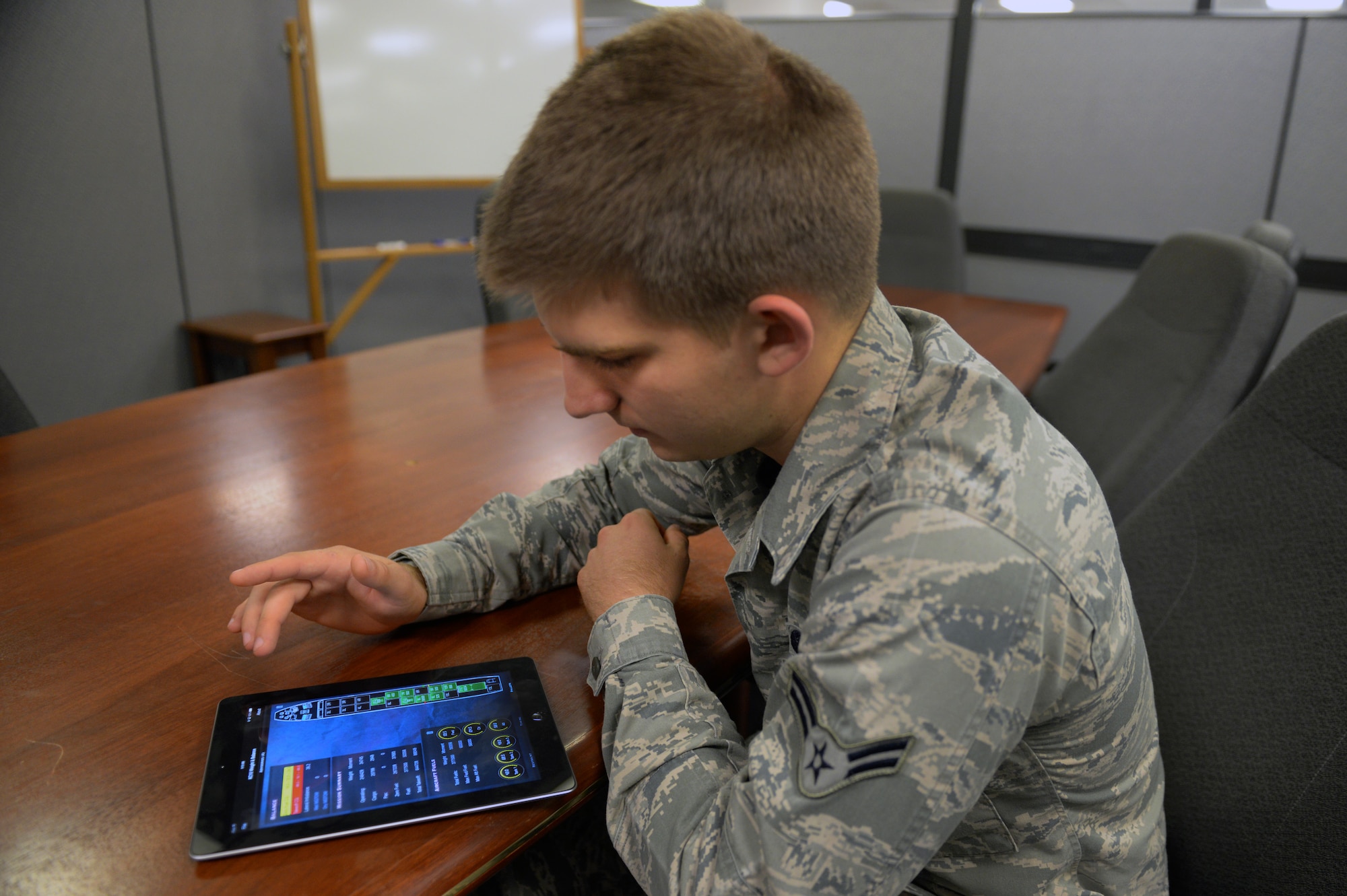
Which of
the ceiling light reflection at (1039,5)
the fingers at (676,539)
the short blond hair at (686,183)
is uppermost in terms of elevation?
the ceiling light reflection at (1039,5)

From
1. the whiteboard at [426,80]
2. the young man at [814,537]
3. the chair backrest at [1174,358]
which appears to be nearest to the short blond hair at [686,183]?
the young man at [814,537]

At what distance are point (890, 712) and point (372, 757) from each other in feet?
1.19

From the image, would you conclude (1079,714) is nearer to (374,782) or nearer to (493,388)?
(374,782)

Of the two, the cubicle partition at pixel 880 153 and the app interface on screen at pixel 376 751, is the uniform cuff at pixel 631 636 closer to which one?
the app interface on screen at pixel 376 751

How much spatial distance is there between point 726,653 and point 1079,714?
11.9 inches

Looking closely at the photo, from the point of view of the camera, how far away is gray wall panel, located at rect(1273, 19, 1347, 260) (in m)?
2.38

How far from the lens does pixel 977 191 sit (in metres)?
3.07

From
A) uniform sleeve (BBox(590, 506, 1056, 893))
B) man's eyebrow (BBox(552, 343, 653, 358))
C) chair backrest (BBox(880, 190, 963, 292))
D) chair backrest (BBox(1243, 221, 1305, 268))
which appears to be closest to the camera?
uniform sleeve (BBox(590, 506, 1056, 893))

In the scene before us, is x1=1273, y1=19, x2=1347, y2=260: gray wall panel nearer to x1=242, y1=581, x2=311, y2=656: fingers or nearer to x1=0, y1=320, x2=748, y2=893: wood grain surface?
x1=0, y1=320, x2=748, y2=893: wood grain surface

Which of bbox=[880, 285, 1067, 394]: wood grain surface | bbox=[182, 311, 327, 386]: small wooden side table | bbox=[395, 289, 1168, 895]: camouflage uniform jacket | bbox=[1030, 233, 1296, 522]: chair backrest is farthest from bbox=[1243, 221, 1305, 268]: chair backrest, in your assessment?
bbox=[182, 311, 327, 386]: small wooden side table

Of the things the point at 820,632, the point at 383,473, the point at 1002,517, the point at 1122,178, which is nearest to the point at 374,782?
the point at 820,632

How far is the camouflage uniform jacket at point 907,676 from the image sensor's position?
515 mm

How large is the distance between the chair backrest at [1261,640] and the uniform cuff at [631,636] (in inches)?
17.8

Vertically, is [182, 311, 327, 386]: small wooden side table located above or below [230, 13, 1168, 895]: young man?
below
